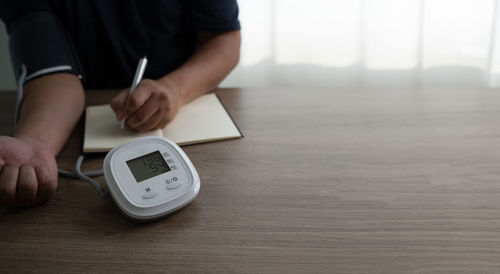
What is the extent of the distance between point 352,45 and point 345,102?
91cm

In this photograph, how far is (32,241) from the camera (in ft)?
1.94

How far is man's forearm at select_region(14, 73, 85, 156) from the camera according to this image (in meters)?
0.80

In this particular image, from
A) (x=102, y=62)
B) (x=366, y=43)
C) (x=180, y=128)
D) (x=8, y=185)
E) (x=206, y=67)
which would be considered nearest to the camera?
(x=8, y=185)

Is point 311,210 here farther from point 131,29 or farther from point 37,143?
point 131,29

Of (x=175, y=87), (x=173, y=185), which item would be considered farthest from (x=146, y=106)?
(x=173, y=185)

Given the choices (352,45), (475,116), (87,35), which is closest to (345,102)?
(475,116)

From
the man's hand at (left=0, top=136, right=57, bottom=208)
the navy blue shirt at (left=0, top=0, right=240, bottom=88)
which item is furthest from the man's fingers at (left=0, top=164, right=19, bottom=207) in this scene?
the navy blue shirt at (left=0, top=0, right=240, bottom=88)

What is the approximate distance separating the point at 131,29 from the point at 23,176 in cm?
57

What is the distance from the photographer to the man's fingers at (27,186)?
2.07ft

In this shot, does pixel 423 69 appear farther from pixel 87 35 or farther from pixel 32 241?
pixel 32 241

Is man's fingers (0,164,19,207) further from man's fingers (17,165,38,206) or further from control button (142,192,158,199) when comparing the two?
control button (142,192,158,199)

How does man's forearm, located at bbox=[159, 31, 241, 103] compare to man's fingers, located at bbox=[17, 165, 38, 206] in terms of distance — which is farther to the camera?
man's forearm, located at bbox=[159, 31, 241, 103]

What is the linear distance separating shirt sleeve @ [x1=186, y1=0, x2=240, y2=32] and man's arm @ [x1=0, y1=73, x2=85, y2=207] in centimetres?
29

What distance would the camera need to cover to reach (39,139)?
0.78 metres
